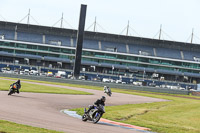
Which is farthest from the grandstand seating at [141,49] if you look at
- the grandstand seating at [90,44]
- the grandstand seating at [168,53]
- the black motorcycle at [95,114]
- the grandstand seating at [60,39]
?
the black motorcycle at [95,114]

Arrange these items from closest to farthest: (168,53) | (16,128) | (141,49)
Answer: (16,128)
(168,53)
(141,49)

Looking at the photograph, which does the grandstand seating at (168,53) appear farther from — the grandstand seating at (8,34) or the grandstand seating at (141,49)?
the grandstand seating at (8,34)

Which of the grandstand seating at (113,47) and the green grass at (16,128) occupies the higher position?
the grandstand seating at (113,47)

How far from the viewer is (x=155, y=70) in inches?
5064

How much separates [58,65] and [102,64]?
1486cm

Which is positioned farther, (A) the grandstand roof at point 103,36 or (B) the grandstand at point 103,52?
(A) the grandstand roof at point 103,36

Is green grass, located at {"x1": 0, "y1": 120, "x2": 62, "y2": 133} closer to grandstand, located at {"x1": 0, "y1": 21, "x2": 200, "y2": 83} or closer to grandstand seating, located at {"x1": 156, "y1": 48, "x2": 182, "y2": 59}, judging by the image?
grandstand, located at {"x1": 0, "y1": 21, "x2": 200, "y2": 83}

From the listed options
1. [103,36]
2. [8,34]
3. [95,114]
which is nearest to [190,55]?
[103,36]

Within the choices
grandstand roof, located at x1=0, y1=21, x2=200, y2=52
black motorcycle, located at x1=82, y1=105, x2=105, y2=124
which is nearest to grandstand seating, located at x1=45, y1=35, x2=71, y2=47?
grandstand roof, located at x1=0, y1=21, x2=200, y2=52

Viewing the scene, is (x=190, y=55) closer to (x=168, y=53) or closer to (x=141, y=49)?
(x=168, y=53)

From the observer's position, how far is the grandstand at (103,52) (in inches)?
4847

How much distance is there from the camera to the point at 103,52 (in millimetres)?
126062

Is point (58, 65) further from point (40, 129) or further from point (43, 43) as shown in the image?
point (40, 129)

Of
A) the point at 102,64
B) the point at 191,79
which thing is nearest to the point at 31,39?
the point at 102,64
